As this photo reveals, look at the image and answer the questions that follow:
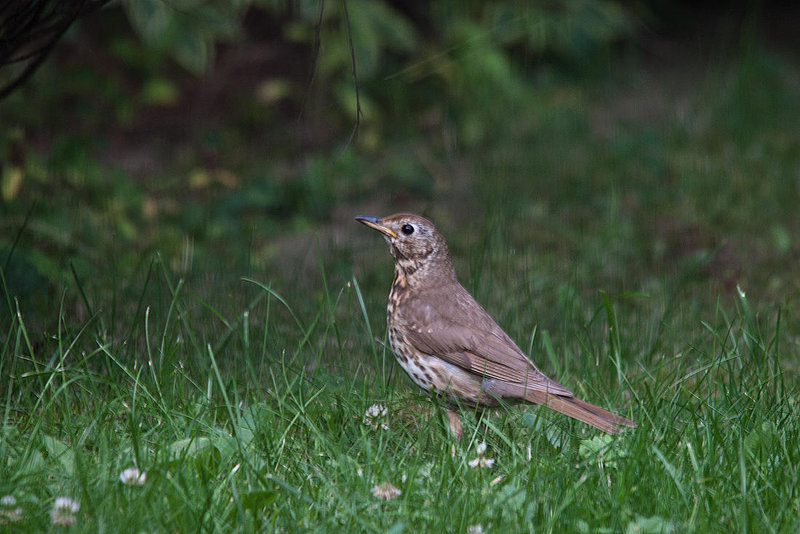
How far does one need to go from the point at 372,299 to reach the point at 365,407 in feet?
5.56

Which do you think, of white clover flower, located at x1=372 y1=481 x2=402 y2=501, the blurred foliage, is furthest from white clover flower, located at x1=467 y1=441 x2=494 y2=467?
the blurred foliage

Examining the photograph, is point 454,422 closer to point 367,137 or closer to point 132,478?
point 132,478

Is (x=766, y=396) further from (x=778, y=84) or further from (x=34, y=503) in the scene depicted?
(x=778, y=84)

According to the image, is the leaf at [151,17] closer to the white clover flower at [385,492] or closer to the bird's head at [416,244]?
the bird's head at [416,244]

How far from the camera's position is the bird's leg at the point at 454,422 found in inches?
141

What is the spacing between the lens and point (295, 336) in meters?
4.47

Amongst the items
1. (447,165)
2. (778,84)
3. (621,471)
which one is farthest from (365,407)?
(778,84)

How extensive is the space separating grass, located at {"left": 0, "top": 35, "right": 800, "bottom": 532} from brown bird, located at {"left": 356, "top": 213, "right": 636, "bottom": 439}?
112mm

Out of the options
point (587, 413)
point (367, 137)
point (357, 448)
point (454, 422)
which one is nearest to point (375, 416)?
point (357, 448)

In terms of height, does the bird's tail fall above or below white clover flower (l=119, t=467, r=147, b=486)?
below

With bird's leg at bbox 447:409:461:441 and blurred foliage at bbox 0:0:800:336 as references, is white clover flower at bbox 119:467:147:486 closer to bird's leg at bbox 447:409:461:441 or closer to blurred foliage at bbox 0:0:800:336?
bird's leg at bbox 447:409:461:441

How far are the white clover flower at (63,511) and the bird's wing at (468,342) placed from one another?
56.9 inches

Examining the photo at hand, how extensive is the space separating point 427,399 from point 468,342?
0.25 m

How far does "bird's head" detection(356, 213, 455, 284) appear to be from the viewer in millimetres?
4109
